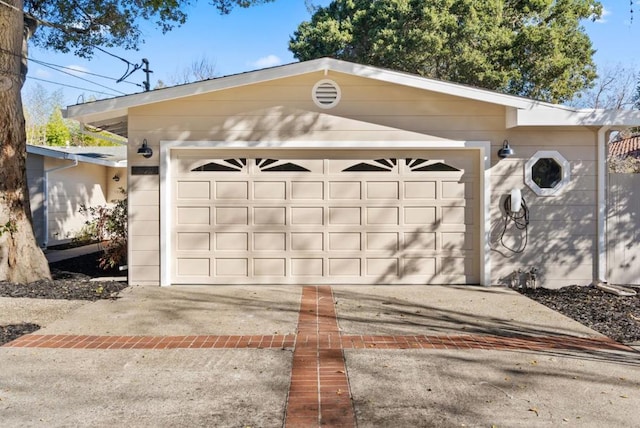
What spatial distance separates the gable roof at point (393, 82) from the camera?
7.18 metres

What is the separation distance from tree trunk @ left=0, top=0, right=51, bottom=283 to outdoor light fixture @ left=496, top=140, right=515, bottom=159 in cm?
720

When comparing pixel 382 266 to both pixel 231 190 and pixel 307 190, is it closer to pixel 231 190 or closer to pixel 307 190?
pixel 307 190

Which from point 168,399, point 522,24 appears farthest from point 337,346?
point 522,24

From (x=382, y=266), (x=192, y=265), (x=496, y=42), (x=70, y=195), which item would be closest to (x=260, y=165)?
(x=192, y=265)

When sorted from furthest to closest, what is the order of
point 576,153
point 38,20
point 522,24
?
1. point 522,24
2. point 38,20
3. point 576,153

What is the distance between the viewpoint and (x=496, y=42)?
1814 cm

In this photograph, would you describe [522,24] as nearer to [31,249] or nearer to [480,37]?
[480,37]

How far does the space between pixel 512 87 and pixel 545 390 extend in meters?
17.3

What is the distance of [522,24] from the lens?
759 inches

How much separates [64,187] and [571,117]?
43.1ft

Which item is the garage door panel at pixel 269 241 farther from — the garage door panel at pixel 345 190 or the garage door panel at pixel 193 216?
the garage door panel at pixel 345 190

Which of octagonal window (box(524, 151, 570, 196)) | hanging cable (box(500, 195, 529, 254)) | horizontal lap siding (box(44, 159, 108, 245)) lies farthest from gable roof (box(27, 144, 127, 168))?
octagonal window (box(524, 151, 570, 196))

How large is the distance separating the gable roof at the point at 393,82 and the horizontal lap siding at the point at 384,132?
0.20 meters

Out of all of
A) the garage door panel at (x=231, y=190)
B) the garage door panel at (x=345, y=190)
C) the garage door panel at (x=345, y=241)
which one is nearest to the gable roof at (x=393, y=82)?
the garage door panel at (x=231, y=190)
